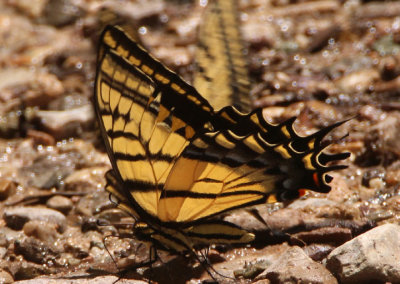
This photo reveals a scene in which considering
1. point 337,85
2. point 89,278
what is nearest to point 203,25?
point 337,85

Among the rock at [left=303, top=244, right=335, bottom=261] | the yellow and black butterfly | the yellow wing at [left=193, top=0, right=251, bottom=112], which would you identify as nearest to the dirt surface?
the rock at [left=303, top=244, right=335, bottom=261]

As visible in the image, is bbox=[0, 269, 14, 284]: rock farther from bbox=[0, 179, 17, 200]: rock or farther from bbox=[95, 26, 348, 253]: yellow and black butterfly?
bbox=[0, 179, 17, 200]: rock

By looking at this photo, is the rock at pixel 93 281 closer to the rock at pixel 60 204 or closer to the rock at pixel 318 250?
the rock at pixel 318 250

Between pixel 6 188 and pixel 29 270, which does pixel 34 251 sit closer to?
pixel 29 270

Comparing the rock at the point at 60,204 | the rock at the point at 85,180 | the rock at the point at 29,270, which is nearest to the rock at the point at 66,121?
the rock at the point at 85,180

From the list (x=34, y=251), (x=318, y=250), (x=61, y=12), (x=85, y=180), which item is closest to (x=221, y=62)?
(x=85, y=180)
